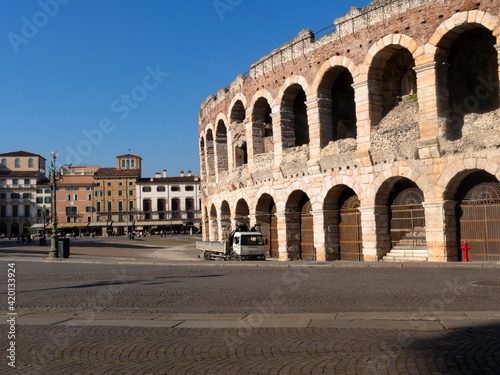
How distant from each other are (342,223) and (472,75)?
8812 mm

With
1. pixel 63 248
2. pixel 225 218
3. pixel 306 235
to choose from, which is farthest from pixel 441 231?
pixel 63 248

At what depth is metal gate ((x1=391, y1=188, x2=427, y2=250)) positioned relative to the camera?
21625 mm

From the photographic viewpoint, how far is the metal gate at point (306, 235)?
87.5 ft

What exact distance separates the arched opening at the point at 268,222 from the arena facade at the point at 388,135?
861 millimetres

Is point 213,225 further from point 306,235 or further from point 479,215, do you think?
point 479,215

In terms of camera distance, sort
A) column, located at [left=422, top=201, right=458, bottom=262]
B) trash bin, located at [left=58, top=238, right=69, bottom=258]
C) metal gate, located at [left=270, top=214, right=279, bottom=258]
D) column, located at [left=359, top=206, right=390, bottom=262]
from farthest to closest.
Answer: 1. metal gate, located at [left=270, top=214, right=279, bottom=258]
2. trash bin, located at [left=58, top=238, right=69, bottom=258]
3. column, located at [left=359, top=206, right=390, bottom=262]
4. column, located at [left=422, top=201, right=458, bottom=262]

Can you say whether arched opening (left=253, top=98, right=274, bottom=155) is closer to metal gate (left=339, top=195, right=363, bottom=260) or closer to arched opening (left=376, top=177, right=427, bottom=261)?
metal gate (left=339, top=195, right=363, bottom=260)

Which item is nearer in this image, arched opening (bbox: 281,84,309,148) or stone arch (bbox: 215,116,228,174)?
arched opening (bbox: 281,84,309,148)

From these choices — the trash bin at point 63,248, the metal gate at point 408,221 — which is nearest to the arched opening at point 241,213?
the trash bin at point 63,248

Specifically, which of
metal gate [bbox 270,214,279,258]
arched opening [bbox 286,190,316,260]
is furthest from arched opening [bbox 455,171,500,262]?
metal gate [bbox 270,214,279,258]

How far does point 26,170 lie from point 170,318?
351ft

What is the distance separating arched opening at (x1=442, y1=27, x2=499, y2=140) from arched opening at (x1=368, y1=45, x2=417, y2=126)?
1.77 metres

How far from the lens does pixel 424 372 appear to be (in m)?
5.31

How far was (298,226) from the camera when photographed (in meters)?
27.7
